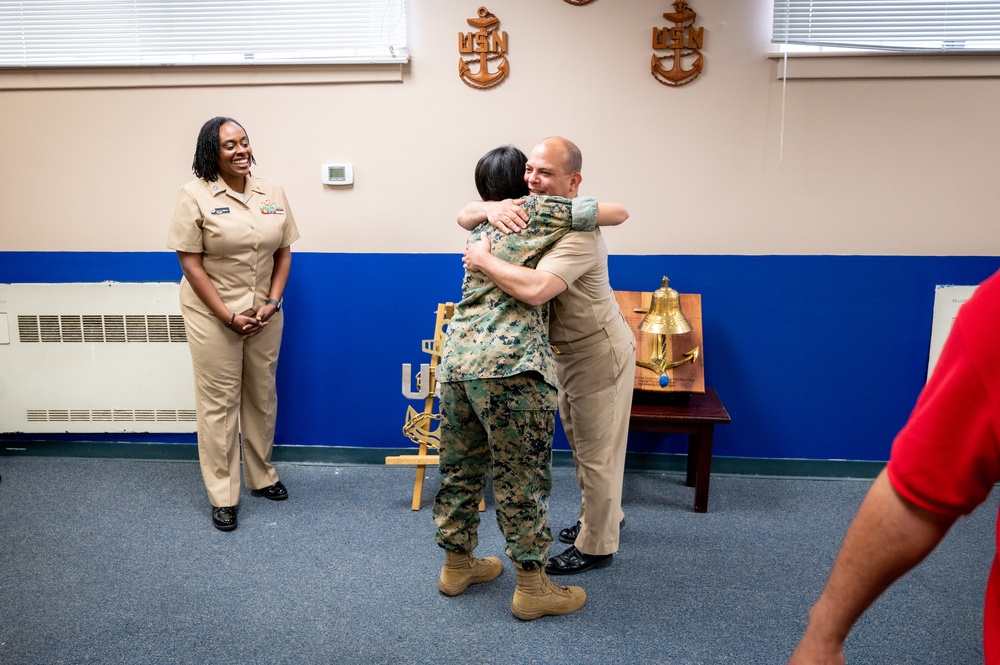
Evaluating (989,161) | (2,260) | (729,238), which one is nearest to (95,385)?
(2,260)

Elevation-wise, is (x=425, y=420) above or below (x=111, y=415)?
above

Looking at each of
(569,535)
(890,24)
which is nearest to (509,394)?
(569,535)

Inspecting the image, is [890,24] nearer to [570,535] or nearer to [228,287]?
[570,535]

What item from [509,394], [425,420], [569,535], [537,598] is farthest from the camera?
[425,420]

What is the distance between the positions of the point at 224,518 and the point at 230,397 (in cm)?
47

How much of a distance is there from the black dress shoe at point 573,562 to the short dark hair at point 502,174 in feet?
4.10

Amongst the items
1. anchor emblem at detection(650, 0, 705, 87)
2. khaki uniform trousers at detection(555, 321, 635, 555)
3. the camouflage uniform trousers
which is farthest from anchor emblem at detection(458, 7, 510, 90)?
the camouflage uniform trousers

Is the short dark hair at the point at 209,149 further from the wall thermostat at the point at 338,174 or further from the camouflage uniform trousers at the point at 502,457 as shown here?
the camouflage uniform trousers at the point at 502,457

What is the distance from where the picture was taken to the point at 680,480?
11.1 ft

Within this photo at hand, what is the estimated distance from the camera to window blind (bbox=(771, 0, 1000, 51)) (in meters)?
3.06

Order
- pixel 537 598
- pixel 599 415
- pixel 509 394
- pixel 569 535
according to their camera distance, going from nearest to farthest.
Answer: pixel 509 394 → pixel 537 598 → pixel 599 415 → pixel 569 535

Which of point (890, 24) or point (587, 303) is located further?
point (890, 24)

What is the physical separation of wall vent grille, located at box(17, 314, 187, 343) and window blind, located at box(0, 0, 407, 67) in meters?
1.13

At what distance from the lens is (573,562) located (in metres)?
2.57
